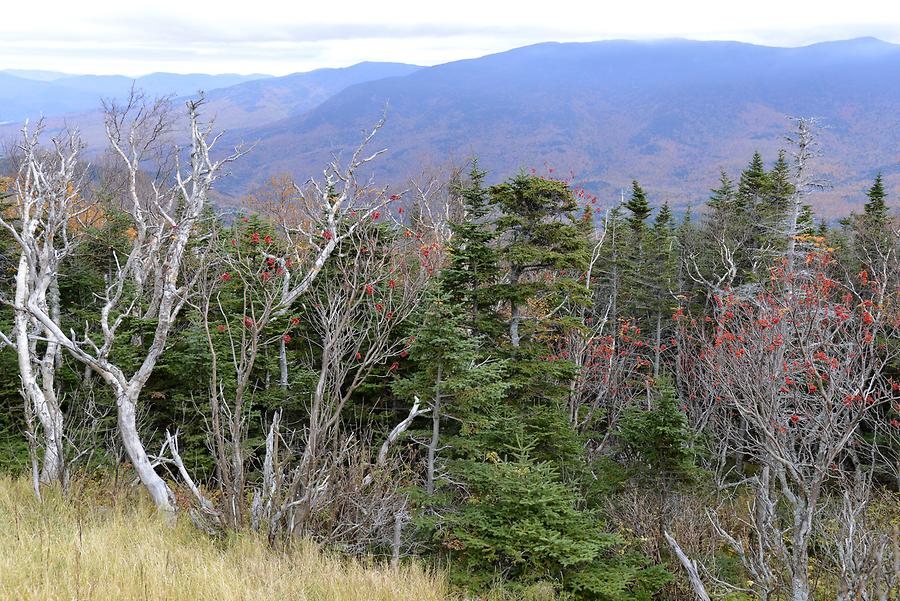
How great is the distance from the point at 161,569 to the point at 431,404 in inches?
262

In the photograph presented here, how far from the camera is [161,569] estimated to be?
15.1ft

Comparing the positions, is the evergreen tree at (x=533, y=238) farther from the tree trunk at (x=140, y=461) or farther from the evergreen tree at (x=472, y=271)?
the tree trunk at (x=140, y=461)

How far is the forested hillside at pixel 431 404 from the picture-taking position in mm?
6992

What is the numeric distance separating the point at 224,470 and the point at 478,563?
3.53 metres

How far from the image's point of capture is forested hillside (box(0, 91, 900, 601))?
22.9 ft

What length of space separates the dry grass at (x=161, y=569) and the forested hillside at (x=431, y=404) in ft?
0.57

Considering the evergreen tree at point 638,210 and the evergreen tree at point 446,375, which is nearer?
the evergreen tree at point 446,375

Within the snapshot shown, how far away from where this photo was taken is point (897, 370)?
19.0 m

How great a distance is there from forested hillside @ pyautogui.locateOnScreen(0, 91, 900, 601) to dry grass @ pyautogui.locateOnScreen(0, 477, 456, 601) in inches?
6.8

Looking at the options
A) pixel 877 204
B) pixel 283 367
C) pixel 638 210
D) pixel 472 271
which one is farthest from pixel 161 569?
pixel 877 204

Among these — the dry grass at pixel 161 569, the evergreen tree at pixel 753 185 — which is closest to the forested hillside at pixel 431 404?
the dry grass at pixel 161 569

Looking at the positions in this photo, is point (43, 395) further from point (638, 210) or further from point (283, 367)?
point (638, 210)

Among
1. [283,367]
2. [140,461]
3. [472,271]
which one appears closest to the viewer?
[140,461]

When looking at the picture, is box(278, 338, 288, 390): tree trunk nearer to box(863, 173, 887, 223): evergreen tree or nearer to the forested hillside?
the forested hillside
